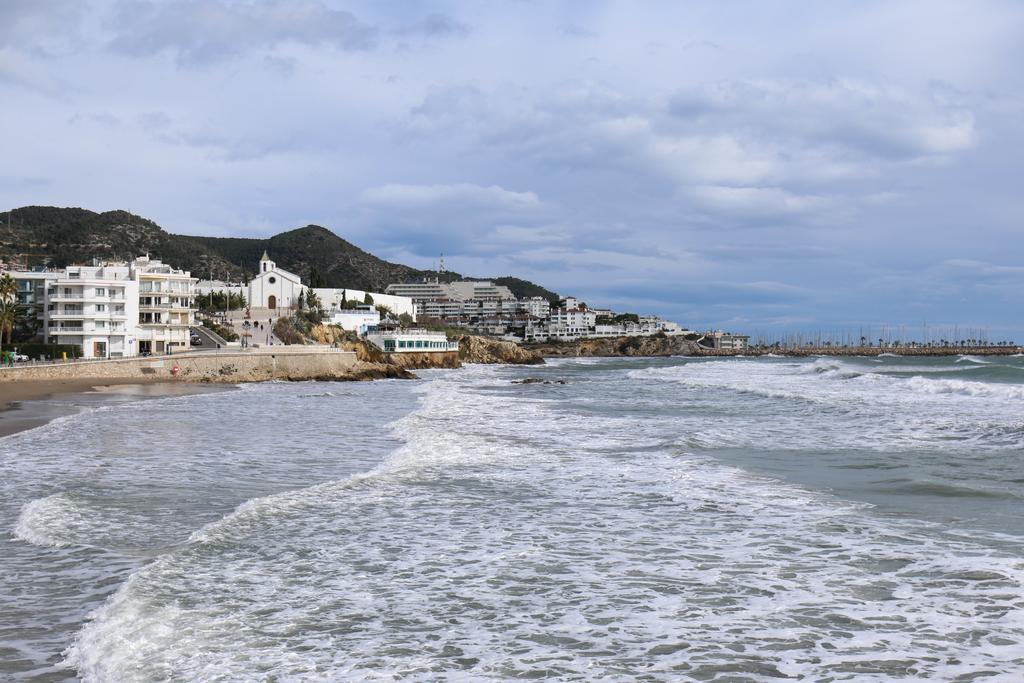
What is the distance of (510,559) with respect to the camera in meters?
8.99

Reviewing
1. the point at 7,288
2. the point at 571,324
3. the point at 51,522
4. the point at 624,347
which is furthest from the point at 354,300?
the point at 51,522

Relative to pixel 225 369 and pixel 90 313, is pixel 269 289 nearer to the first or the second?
pixel 90 313

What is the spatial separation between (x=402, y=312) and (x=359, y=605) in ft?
399

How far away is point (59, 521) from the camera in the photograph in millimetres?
10648

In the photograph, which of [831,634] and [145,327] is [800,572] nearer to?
[831,634]

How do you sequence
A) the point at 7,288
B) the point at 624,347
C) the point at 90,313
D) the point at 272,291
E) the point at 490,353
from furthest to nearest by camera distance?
the point at 624,347, the point at 490,353, the point at 272,291, the point at 90,313, the point at 7,288

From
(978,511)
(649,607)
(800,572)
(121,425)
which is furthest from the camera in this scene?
(121,425)

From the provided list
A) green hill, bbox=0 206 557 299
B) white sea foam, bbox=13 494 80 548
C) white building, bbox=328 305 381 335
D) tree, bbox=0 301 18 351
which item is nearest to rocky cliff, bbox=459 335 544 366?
white building, bbox=328 305 381 335

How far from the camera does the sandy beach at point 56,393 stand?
25350 mm

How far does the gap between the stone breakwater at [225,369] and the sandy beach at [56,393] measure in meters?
1.03

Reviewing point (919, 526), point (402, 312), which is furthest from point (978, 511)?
point (402, 312)

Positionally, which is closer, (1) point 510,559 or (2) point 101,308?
(1) point 510,559

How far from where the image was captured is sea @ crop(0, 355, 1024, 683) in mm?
6203

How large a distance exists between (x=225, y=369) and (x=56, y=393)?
1637 cm
